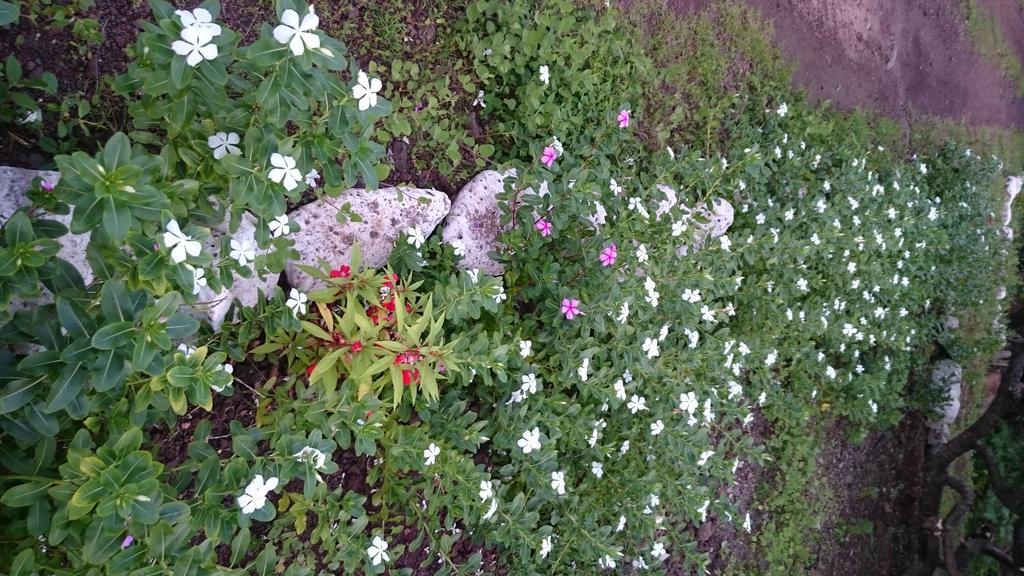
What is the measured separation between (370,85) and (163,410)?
3.97 ft

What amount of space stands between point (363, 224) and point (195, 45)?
4.72 feet

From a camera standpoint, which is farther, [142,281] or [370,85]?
[370,85]

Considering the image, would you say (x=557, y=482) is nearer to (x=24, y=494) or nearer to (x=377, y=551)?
(x=377, y=551)

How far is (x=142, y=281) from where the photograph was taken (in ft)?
6.01

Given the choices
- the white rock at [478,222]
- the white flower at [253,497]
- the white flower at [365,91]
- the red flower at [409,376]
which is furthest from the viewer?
the white rock at [478,222]

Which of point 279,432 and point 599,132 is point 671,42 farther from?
point 279,432

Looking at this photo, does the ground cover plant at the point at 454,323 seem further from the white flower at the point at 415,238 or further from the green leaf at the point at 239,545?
the green leaf at the point at 239,545

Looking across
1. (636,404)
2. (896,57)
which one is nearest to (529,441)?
(636,404)

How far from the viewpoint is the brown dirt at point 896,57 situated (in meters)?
6.23

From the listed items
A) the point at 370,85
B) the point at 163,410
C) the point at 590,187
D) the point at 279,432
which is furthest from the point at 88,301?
the point at 590,187

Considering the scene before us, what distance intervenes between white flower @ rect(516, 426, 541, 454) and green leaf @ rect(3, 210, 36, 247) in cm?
207

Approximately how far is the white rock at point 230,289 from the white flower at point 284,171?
497mm

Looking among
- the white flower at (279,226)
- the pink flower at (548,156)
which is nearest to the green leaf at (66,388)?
the white flower at (279,226)

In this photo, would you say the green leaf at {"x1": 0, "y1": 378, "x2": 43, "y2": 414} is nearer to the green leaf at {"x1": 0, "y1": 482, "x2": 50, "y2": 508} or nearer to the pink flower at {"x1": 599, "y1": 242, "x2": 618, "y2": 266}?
the green leaf at {"x1": 0, "y1": 482, "x2": 50, "y2": 508}
